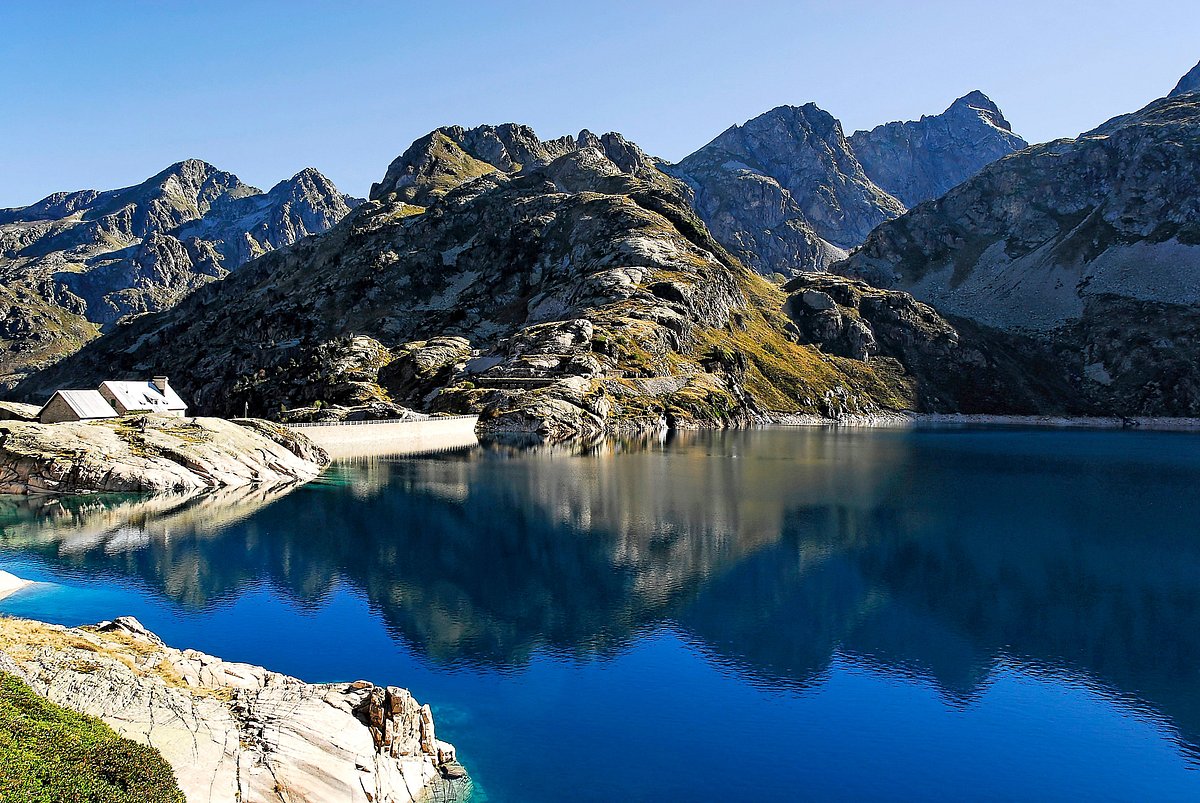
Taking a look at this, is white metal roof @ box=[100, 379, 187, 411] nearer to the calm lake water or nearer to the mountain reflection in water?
the mountain reflection in water

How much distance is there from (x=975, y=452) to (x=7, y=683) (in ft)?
534

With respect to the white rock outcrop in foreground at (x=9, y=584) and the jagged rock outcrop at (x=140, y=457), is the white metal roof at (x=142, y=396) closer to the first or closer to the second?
the jagged rock outcrop at (x=140, y=457)

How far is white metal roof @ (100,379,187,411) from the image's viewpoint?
4825 inches

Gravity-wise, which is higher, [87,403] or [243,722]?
[87,403]

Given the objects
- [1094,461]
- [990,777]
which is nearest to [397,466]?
[990,777]

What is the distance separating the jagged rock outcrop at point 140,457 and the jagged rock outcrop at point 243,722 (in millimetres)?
66977

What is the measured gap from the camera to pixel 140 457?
93438mm

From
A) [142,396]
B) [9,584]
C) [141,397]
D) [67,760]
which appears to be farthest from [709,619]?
[142,396]

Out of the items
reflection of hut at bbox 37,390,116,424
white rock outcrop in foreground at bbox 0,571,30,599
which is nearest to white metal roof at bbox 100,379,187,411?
reflection of hut at bbox 37,390,116,424

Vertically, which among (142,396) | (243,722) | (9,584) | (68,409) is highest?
(142,396)

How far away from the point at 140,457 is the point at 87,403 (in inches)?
1073

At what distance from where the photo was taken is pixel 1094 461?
143250 millimetres

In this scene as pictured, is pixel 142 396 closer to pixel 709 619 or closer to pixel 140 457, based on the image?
pixel 140 457

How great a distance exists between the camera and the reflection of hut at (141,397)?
122 m
